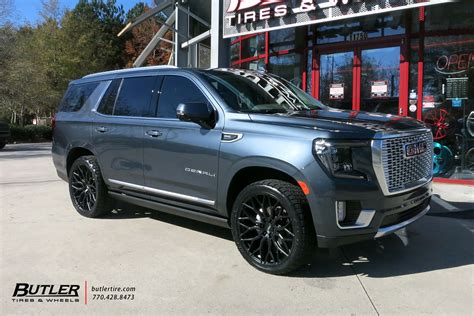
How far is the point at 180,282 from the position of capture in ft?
12.9

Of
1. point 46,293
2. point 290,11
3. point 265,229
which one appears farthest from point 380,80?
point 46,293

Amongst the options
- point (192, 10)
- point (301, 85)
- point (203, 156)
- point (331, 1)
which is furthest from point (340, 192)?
point (192, 10)

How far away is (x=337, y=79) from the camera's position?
9977 millimetres

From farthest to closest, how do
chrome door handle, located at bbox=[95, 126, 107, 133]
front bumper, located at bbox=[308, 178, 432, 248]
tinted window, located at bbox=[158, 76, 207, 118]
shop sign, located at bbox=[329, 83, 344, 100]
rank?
shop sign, located at bbox=[329, 83, 344, 100] < chrome door handle, located at bbox=[95, 126, 107, 133] < tinted window, located at bbox=[158, 76, 207, 118] < front bumper, located at bbox=[308, 178, 432, 248]

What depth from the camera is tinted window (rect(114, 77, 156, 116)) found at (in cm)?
530

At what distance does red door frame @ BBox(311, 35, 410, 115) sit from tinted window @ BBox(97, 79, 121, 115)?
554cm

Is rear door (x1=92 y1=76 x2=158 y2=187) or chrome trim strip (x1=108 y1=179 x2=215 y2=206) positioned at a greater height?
rear door (x1=92 y1=76 x2=158 y2=187)

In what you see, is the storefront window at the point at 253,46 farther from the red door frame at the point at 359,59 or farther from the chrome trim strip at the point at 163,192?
the chrome trim strip at the point at 163,192

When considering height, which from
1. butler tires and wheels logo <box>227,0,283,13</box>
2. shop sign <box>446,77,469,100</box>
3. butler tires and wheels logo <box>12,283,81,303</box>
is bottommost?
butler tires and wheels logo <box>12,283,81,303</box>

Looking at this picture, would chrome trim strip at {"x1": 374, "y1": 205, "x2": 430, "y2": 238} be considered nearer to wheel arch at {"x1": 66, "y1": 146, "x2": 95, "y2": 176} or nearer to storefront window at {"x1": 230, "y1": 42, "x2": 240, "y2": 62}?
wheel arch at {"x1": 66, "y1": 146, "x2": 95, "y2": 176}

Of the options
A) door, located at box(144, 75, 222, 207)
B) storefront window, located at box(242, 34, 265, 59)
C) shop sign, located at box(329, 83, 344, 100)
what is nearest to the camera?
door, located at box(144, 75, 222, 207)

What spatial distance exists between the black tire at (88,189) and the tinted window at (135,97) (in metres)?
0.87

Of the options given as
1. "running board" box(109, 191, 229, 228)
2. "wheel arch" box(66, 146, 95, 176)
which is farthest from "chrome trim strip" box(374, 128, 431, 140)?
"wheel arch" box(66, 146, 95, 176)

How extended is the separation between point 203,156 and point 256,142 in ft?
2.18
